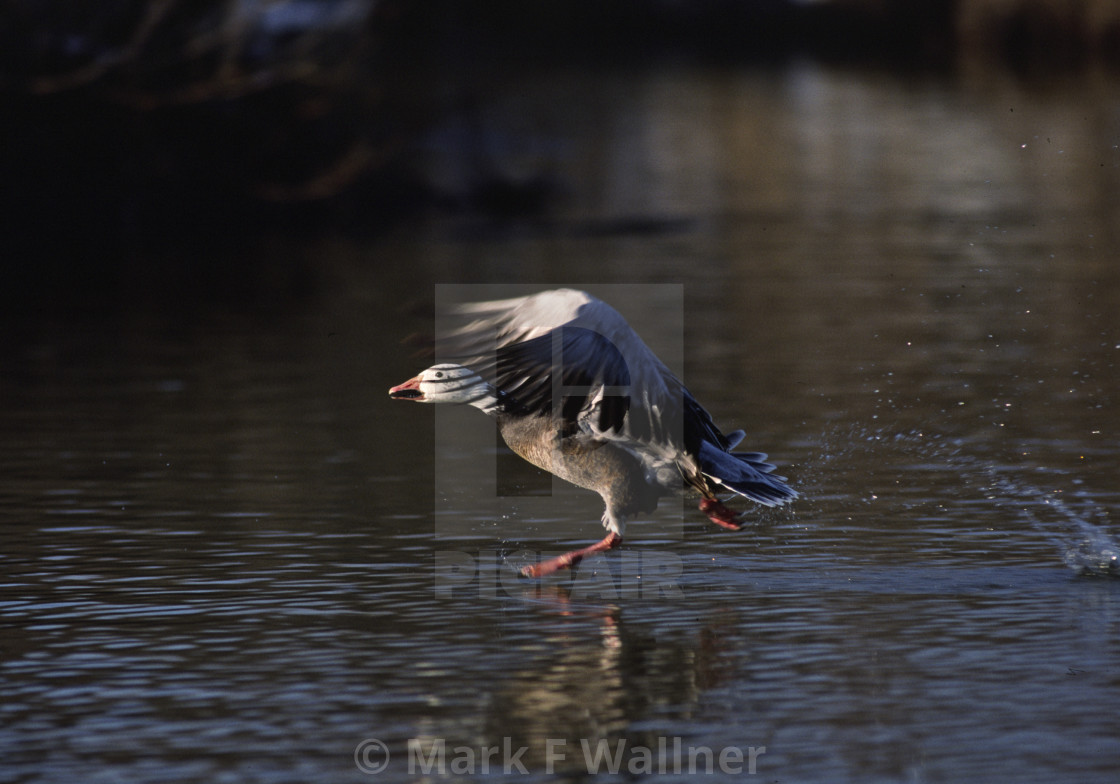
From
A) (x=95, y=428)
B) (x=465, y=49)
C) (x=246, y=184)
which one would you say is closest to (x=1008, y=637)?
(x=95, y=428)

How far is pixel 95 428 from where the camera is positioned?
13.9 m

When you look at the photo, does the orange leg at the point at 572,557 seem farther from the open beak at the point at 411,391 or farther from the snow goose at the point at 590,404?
the open beak at the point at 411,391

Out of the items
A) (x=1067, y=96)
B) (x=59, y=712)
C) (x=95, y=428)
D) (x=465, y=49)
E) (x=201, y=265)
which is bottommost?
(x=59, y=712)

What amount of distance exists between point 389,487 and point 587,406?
3351mm

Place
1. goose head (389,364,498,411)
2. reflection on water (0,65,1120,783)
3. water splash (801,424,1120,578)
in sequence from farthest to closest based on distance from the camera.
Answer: water splash (801,424,1120,578), goose head (389,364,498,411), reflection on water (0,65,1120,783)

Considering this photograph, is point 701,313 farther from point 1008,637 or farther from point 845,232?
point 1008,637

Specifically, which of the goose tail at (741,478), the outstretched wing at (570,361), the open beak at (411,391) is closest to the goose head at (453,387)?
the open beak at (411,391)

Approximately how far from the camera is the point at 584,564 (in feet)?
31.7

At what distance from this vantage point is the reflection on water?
6.91 meters

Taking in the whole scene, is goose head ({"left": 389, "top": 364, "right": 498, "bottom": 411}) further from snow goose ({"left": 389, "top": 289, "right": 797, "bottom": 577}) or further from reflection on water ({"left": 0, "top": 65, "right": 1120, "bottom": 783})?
reflection on water ({"left": 0, "top": 65, "right": 1120, "bottom": 783})

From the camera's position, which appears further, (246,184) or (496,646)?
(246,184)

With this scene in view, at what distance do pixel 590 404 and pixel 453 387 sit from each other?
2.47 feet

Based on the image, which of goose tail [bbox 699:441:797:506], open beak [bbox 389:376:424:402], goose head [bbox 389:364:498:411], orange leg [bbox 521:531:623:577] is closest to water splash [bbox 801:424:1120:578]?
goose tail [bbox 699:441:797:506]

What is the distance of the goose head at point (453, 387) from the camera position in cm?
889
